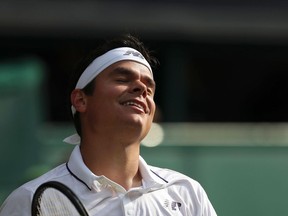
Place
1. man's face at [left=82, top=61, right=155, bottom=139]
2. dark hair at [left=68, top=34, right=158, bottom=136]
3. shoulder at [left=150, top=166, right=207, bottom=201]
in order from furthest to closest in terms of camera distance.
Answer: dark hair at [left=68, top=34, right=158, bottom=136] < shoulder at [left=150, top=166, right=207, bottom=201] < man's face at [left=82, top=61, right=155, bottom=139]

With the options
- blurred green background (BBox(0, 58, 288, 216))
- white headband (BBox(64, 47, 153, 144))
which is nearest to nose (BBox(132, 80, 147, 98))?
white headband (BBox(64, 47, 153, 144))

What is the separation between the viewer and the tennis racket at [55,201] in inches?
136

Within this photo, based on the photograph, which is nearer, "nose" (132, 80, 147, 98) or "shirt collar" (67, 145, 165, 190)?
"shirt collar" (67, 145, 165, 190)

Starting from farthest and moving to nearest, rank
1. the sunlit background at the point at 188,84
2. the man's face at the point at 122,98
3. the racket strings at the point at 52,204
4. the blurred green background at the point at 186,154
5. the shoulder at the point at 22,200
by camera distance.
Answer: the sunlit background at the point at 188,84 < the blurred green background at the point at 186,154 < the man's face at the point at 122,98 < the shoulder at the point at 22,200 < the racket strings at the point at 52,204

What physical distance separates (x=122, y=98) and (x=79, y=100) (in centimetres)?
26

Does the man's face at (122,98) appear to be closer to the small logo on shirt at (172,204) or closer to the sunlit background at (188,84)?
the small logo on shirt at (172,204)

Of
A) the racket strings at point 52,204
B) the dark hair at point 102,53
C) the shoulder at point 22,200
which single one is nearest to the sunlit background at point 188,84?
the dark hair at point 102,53

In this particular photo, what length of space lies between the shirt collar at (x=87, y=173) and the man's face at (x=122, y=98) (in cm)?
16

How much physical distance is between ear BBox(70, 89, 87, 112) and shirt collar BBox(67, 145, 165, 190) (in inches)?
6.7

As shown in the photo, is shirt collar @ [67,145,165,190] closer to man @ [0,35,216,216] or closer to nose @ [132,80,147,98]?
man @ [0,35,216,216]

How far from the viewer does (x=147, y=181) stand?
3865mm

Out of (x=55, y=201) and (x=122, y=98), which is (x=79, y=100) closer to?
(x=122, y=98)

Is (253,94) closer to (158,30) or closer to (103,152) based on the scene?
(158,30)

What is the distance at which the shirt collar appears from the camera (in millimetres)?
3750
